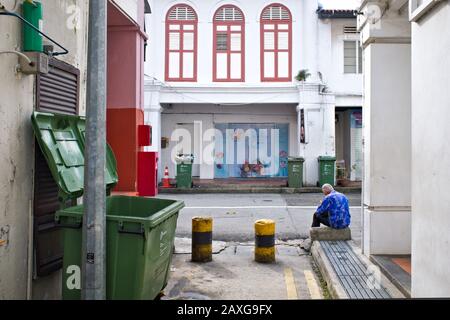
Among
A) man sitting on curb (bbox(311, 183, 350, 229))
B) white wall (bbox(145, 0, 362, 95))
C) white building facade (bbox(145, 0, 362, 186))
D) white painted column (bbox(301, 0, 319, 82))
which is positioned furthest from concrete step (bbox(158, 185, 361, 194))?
man sitting on curb (bbox(311, 183, 350, 229))

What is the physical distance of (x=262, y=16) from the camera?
1888 centimetres

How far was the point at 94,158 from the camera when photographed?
3668 millimetres

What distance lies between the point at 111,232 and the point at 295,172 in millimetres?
14322

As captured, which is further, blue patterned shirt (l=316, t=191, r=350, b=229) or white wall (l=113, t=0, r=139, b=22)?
blue patterned shirt (l=316, t=191, r=350, b=229)

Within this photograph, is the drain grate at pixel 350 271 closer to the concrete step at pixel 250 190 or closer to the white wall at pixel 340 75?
the concrete step at pixel 250 190

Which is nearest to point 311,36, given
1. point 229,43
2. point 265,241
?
point 229,43

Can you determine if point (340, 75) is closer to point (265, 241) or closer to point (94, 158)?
point (265, 241)

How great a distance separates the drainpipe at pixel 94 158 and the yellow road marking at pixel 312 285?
11.0 feet

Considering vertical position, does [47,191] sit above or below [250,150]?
below

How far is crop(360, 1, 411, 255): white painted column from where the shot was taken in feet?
22.8

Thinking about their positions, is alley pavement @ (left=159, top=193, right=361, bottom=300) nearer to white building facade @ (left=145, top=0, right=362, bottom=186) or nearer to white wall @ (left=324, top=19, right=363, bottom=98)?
white building facade @ (left=145, top=0, right=362, bottom=186)

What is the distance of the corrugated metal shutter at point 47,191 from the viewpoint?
482 cm

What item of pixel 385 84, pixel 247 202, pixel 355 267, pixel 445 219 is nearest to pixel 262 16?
pixel 247 202

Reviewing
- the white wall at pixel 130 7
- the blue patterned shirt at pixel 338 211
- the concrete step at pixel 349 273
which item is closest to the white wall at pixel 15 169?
the white wall at pixel 130 7
